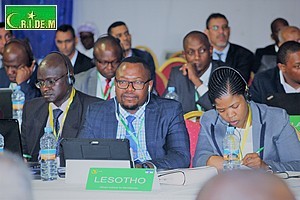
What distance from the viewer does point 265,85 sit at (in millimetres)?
6578

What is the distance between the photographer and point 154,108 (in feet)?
15.4

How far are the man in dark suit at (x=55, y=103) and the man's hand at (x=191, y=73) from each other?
6.18ft

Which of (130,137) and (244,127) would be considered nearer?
(244,127)

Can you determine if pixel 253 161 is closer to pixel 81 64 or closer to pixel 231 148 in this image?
pixel 231 148

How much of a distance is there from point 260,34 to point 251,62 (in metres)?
1.75

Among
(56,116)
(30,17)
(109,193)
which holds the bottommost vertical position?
(109,193)

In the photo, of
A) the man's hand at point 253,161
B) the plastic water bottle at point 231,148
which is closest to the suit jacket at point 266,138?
the plastic water bottle at point 231,148

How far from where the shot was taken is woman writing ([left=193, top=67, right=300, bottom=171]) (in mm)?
4332

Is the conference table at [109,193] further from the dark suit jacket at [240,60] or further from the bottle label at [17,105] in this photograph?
the dark suit jacket at [240,60]

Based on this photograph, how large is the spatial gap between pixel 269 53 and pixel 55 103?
13.7 ft

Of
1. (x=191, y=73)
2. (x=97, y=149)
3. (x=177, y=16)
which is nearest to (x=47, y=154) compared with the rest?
(x=97, y=149)

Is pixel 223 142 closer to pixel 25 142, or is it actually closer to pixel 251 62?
pixel 25 142

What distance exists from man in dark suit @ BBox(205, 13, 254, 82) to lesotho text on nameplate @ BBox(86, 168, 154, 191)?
4.74 meters

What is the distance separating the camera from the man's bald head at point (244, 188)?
1480mm
